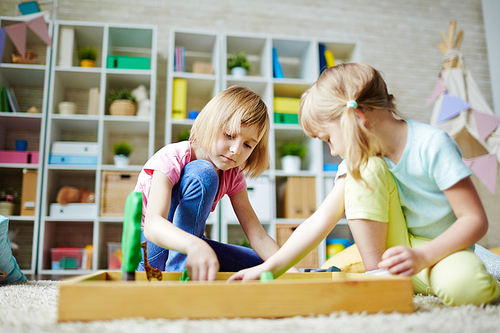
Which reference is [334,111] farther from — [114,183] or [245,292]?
[114,183]

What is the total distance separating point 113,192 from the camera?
1.95 metres

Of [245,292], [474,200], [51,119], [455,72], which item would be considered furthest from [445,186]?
[51,119]

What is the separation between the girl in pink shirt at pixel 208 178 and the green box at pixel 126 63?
1.25 m

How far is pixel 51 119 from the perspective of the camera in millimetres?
1987

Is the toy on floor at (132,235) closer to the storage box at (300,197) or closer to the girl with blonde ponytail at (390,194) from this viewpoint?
the girl with blonde ponytail at (390,194)

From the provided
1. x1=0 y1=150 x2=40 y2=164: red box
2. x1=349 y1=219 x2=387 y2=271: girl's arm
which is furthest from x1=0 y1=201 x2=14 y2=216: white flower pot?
x1=349 y1=219 x2=387 y2=271: girl's arm

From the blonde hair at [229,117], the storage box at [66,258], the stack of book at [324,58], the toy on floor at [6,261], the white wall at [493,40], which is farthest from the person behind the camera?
the white wall at [493,40]

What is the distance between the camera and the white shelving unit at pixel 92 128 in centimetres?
193

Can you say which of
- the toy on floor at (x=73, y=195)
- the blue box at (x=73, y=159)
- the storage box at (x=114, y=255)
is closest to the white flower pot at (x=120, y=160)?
the blue box at (x=73, y=159)

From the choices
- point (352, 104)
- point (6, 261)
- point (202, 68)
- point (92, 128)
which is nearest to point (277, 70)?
point (202, 68)

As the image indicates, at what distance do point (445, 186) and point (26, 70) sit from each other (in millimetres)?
2229

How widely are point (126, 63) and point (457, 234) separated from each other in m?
1.98

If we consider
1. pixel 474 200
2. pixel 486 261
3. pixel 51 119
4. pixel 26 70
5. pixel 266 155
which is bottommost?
pixel 486 261

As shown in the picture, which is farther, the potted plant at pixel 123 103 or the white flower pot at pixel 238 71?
the white flower pot at pixel 238 71
